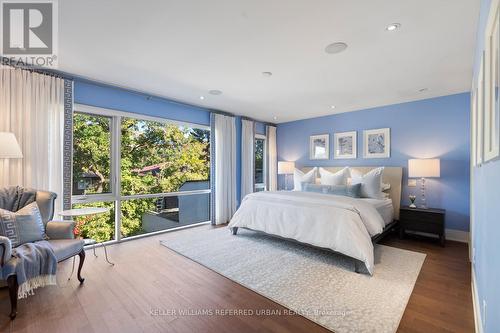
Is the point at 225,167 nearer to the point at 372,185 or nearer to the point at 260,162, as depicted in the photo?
the point at 260,162

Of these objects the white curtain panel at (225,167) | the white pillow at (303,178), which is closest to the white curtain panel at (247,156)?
the white curtain panel at (225,167)

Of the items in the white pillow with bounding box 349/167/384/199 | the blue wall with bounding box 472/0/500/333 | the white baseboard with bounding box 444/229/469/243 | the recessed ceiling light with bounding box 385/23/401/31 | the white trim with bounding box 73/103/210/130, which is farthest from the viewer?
the white pillow with bounding box 349/167/384/199

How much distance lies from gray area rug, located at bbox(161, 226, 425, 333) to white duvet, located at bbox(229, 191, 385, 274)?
234 mm

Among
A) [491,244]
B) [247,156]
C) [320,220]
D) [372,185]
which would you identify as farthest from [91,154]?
[372,185]

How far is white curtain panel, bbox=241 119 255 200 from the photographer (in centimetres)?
562

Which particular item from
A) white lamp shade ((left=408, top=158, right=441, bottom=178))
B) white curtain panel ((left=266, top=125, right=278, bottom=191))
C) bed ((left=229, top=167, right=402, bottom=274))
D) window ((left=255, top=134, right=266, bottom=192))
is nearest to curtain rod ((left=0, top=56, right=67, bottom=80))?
bed ((left=229, top=167, right=402, bottom=274))

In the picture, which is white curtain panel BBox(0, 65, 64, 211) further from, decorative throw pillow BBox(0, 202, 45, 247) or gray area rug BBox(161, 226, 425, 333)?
gray area rug BBox(161, 226, 425, 333)

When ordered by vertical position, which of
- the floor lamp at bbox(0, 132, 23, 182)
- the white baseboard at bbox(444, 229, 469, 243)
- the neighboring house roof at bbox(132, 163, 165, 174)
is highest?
the floor lamp at bbox(0, 132, 23, 182)

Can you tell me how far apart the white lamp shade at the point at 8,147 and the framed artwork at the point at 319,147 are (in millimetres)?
5161

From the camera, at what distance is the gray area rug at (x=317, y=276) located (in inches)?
76.1

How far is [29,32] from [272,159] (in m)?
5.18

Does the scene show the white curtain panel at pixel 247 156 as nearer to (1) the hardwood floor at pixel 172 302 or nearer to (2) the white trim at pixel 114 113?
(2) the white trim at pixel 114 113

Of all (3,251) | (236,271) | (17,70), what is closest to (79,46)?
(17,70)

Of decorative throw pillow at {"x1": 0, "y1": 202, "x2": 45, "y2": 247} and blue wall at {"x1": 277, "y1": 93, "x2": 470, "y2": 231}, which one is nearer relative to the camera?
decorative throw pillow at {"x1": 0, "y1": 202, "x2": 45, "y2": 247}
